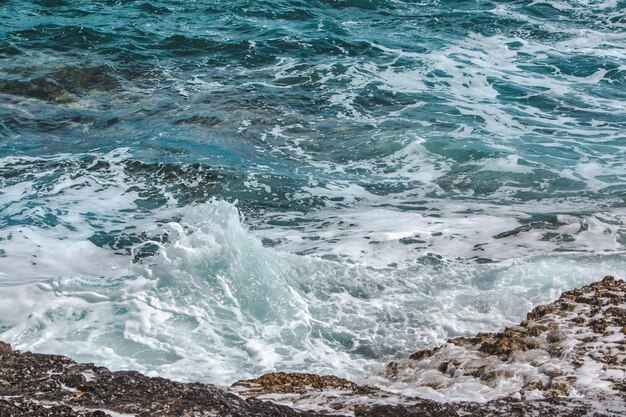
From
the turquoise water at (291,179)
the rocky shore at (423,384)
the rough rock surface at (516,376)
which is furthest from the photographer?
the turquoise water at (291,179)

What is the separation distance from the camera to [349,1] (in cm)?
1880

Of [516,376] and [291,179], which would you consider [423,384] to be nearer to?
[516,376]

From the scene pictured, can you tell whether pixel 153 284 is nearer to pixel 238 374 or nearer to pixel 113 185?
pixel 238 374

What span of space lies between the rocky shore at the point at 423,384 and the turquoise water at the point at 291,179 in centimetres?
62

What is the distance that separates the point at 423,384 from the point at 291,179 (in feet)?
→ 16.7

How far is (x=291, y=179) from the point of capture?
9328mm

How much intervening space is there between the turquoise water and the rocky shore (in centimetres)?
62

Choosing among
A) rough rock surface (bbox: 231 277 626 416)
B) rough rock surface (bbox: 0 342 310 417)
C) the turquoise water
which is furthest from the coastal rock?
rough rock surface (bbox: 0 342 310 417)

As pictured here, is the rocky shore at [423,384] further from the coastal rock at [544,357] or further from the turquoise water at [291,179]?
the turquoise water at [291,179]

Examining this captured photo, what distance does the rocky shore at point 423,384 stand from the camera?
345 cm

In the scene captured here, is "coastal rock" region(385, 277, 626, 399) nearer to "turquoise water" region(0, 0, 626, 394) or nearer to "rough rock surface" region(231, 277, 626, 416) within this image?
"rough rock surface" region(231, 277, 626, 416)

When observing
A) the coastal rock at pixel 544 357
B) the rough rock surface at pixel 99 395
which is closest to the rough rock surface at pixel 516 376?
the coastal rock at pixel 544 357

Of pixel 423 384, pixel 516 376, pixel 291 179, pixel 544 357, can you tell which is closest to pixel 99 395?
pixel 423 384

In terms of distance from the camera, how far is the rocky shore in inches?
136
